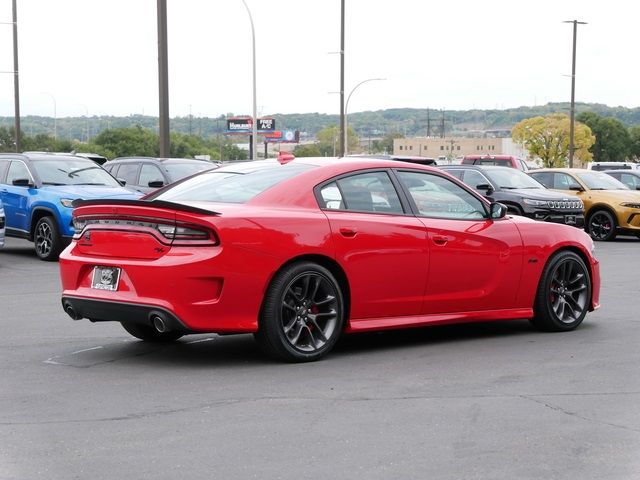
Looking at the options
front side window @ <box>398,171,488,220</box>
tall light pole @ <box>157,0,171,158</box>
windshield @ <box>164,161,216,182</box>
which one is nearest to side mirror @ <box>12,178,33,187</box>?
windshield @ <box>164,161,216,182</box>

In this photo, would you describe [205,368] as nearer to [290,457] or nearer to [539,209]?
[290,457]

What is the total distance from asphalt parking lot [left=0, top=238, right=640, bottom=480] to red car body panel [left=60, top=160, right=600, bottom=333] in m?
0.37

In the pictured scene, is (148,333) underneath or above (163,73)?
underneath

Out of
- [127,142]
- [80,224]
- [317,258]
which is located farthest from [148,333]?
[127,142]

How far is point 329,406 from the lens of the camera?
6.59m

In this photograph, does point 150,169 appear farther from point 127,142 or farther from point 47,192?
point 127,142

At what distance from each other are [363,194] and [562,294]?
7.59 feet

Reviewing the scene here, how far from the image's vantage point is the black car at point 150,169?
22219 millimetres

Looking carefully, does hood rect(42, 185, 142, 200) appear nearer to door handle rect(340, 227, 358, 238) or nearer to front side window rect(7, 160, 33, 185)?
front side window rect(7, 160, 33, 185)

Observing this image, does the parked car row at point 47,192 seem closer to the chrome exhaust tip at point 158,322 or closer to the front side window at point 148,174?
the front side window at point 148,174

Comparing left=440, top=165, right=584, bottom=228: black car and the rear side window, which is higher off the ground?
the rear side window

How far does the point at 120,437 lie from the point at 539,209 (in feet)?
60.1

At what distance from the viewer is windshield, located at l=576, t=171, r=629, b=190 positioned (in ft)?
84.0

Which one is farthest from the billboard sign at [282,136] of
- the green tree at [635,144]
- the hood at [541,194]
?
the hood at [541,194]
